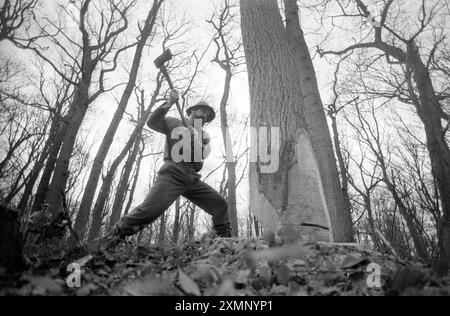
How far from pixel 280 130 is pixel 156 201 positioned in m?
1.48

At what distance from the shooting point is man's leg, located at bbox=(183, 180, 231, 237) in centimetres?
329

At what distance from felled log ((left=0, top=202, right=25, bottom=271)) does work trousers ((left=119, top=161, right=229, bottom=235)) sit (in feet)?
4.48

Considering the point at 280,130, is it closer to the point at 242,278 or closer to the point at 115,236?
the point at 242,278

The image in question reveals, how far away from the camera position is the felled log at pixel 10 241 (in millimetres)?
1193

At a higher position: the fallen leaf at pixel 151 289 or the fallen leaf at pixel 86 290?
the fallen leaf at pixel 151 289

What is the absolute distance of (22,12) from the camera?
326 inches

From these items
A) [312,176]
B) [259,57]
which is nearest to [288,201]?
[312,176]

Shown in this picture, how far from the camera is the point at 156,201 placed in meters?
2.81

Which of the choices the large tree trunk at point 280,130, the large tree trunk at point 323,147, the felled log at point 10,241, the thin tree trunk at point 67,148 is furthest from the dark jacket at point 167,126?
the thin tree trunk at point 67,148

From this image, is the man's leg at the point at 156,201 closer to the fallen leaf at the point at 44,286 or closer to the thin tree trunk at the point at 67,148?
the fallen leaf at the point at 44,286

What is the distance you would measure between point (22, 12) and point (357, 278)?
36.5ft

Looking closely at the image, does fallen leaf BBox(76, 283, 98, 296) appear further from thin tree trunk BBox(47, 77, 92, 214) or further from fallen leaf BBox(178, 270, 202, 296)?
thin tree trunk BBox(47, 77, 92, 214)

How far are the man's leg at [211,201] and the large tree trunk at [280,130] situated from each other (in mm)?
1085

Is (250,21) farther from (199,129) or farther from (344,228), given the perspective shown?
(344,228)
